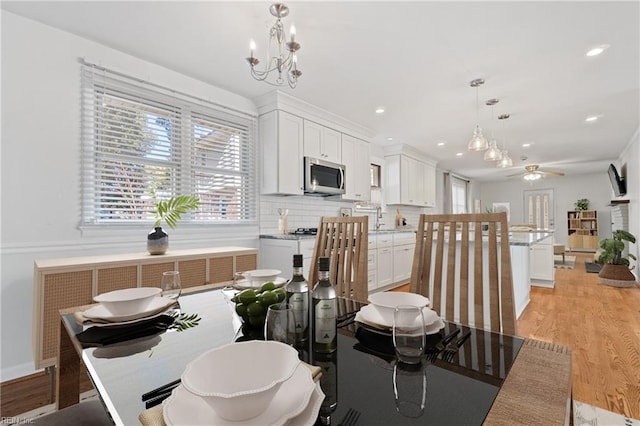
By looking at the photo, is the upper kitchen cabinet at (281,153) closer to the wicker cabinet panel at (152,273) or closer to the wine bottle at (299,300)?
the wicker cabinet panel at (152,273)

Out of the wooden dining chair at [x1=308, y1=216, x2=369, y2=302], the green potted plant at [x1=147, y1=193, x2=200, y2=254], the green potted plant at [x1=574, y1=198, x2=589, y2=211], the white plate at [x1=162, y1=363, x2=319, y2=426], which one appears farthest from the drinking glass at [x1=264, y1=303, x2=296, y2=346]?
the green potted plant at [x1=574, y1=198, x2=589, y2=211]

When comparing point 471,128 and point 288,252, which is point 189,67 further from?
point 471,128

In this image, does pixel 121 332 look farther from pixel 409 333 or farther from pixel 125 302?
pixel 409 333

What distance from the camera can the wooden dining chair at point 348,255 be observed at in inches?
60.4

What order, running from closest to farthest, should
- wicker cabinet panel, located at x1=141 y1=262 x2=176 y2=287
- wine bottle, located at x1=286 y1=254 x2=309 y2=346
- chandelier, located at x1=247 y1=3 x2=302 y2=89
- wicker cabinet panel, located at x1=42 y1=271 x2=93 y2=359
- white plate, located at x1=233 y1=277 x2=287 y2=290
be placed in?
1. wine bottle, located at x1=286 y1=254 x2=309 y2=346
2. white plate, located at x1=233 y1=277 x2=287 y2=290
3. wicker cabinet panel, located at x1=42 y1=271 x2=93 y2=359
4. chandelier, located at x1=247 y1=3 x2=302 y2=89
5. wicker cabinet panel, located at x1=141 y1=262 x2=176 y2=287

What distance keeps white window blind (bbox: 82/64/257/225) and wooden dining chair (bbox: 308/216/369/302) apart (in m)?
1.81

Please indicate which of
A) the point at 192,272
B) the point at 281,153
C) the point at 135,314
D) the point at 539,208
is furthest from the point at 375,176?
the point at 539,208

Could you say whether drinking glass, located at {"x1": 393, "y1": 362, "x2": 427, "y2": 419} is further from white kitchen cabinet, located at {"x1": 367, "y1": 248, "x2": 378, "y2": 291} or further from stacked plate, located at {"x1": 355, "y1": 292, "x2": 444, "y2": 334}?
white kitchen cabinet, located at {"x1": 367, "y1": 248, "x2": 378, "y2": 291}

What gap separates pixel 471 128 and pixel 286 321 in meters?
4.95

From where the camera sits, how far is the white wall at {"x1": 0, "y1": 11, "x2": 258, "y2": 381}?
6.88 ft

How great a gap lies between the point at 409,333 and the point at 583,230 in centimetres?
1220

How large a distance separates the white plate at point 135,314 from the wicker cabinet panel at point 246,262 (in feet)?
5.81

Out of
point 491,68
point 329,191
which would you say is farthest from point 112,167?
point 491,68

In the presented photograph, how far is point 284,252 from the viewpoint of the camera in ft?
11.1
